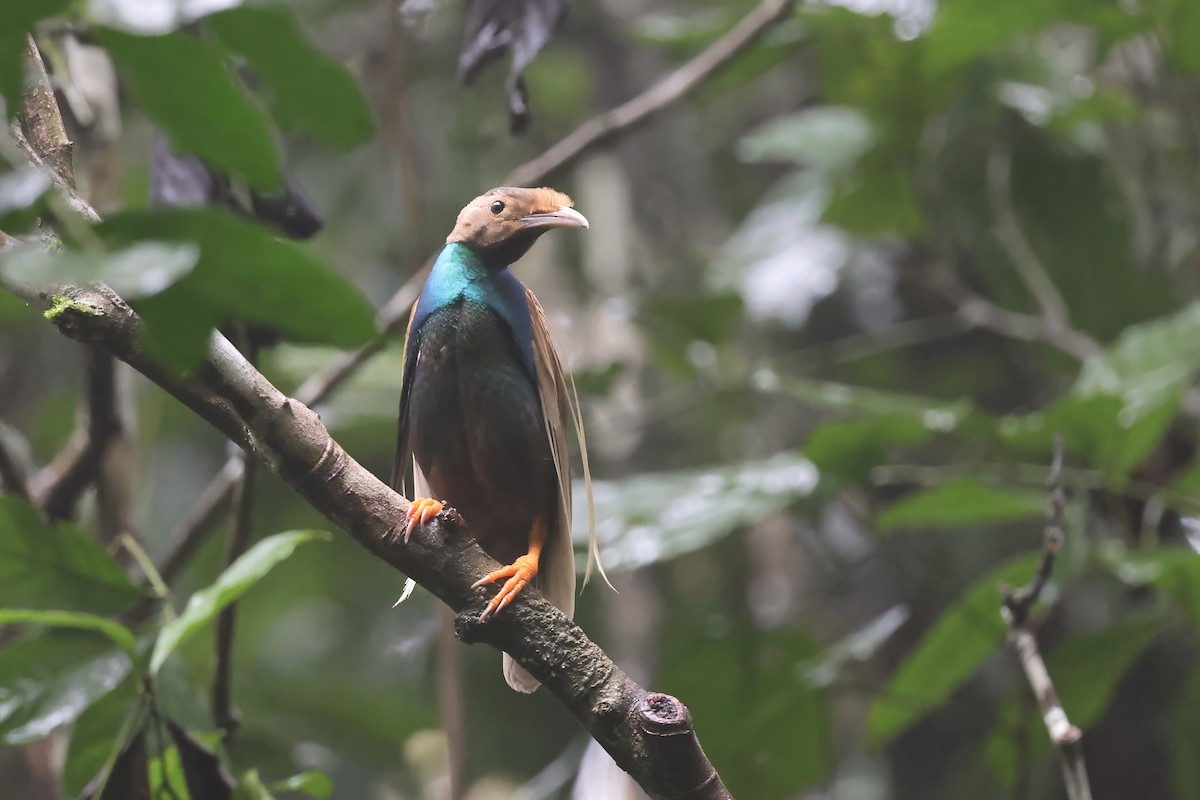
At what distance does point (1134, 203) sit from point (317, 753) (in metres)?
2.64

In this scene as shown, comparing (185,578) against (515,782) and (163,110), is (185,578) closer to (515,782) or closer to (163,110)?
(515,782)

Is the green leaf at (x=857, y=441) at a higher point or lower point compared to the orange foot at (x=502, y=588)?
lower

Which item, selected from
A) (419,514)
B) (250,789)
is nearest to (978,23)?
(419,514)

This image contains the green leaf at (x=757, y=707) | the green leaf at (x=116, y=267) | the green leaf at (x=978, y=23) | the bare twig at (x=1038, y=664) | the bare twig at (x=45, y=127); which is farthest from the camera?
the green leaf at (x=978, y=23)

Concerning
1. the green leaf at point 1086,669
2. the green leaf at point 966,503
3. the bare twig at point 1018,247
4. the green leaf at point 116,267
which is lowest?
the green leaf at point 1086,669

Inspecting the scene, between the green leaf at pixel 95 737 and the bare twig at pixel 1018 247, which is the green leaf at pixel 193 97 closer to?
the green leaf at pixel 95 737

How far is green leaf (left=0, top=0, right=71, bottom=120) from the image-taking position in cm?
72

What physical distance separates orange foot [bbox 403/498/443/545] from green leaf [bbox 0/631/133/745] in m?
0.61

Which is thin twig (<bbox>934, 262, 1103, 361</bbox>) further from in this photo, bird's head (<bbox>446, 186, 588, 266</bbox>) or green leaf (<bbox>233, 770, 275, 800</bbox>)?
green leaf (<bbox>233, 770, 275, 800</bbox>)

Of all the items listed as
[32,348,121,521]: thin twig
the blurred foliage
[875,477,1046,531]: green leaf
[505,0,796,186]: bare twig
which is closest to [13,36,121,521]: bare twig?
[32,348,121,521]: thin twig

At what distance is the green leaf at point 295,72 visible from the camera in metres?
0.90

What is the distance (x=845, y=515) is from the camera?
3672mm

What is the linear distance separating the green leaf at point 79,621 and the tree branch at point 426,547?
58 cm

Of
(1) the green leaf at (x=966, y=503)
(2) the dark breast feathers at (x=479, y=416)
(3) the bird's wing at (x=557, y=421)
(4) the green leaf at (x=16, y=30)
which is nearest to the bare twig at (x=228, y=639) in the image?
(2) the dark breast feathers at (x=479, y=416)
